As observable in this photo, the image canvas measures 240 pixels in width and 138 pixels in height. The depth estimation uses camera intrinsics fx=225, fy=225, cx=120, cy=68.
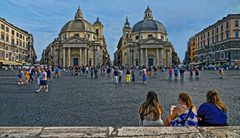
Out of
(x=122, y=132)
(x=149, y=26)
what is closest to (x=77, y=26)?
(x=149, y=26)

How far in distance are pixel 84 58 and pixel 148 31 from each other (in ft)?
77.5

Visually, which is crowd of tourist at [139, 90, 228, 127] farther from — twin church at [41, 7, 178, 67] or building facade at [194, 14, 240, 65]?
twin church at [41, 7, 178, 67]

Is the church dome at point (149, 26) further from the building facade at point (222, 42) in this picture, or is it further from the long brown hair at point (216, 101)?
the long brown hair at point (216, 101)

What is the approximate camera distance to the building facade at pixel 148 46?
→ 7300 centimetres

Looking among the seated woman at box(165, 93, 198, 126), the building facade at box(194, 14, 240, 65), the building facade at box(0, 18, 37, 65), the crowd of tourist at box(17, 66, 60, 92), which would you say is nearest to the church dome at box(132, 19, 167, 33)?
the building facade at box(194, 14, 240, 65)

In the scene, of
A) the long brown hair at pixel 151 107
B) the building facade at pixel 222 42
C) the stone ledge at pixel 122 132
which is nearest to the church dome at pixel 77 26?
the building facade at pixel 222 42

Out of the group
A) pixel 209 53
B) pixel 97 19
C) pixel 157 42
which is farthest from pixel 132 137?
pixel 97 19

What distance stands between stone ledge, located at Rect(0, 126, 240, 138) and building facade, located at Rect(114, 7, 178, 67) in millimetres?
70575

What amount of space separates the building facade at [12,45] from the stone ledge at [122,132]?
6851 cm

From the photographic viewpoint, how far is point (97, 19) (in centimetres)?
9944

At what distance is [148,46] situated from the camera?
2869 inches

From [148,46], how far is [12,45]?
43.5m

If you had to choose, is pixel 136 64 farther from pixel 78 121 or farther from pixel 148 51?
pixel 78 121

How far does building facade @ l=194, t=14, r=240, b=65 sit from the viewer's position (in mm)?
63500
